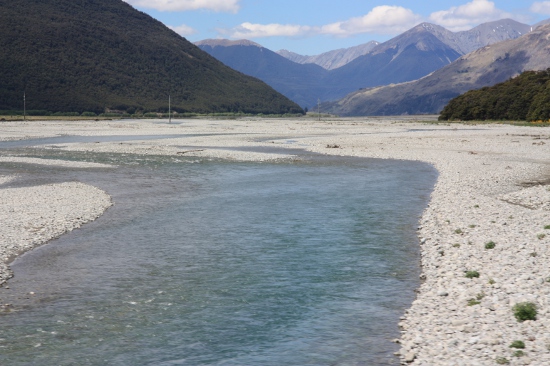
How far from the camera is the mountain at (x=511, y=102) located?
328 feet

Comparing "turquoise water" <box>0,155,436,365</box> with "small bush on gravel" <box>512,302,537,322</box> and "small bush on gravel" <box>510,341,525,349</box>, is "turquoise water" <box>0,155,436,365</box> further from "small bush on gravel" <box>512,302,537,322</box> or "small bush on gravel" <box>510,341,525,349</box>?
"small bush on gravel" <box>512,302,537,322</box>

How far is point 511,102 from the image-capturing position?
11294 centimetres

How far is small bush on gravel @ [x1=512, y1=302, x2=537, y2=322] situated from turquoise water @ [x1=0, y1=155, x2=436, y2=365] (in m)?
2.46

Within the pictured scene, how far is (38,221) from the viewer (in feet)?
74.4

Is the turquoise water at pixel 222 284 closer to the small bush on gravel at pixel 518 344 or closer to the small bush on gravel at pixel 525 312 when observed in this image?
the small bush on gravel at pixel 518 344

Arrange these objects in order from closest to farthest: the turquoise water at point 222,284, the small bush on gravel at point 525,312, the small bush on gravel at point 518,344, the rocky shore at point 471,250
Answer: the small bush on gravel at point 518,344 < the rocky shore at point 471,250 < the turquoise water at point 222,284 < the small bush on gravel at point 525,312

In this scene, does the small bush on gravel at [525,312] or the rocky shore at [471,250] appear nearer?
the rocky shore at [471,250]

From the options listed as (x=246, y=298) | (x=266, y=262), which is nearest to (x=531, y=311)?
(x=246, y=298)

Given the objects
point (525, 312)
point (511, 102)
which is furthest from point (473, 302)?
point (511, 102)

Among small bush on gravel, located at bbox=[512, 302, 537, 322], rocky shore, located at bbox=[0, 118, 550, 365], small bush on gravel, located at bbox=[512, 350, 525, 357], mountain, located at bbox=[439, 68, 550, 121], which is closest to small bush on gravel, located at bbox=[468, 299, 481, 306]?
rocky shore, located at bbox=[0, 118, 550, 365]

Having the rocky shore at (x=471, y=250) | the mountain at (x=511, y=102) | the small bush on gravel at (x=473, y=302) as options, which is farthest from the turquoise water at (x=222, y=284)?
the mountain at (x=511, y=102)

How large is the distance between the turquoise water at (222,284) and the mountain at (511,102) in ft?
265

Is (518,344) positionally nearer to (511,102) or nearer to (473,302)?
(473,302)

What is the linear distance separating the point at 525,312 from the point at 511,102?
110 metres
